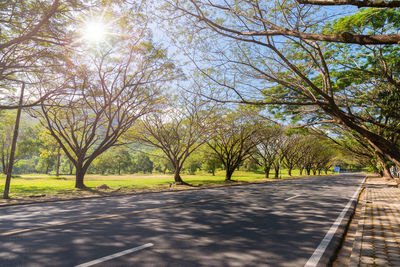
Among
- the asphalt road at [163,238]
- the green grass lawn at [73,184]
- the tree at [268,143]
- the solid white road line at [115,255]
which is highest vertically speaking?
the tree at [268,143]

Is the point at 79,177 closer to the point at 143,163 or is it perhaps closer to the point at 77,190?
the point at 77,190

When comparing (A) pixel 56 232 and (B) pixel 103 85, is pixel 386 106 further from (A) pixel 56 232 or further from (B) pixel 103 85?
(B) pixel 103 85

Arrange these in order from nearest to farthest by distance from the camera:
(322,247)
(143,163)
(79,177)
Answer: (322,247), (79,177), (143,163)

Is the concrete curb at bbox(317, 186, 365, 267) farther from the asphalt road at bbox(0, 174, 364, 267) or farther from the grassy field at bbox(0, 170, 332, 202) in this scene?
the grassy field at bbox(0, 170, 332, 202)

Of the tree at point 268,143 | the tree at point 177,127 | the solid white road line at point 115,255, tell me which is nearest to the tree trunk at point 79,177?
the tree at point 177,127

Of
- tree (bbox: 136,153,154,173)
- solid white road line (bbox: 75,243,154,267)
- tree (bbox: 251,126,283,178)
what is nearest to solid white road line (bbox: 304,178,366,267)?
solid white road line (bbox: 75,243,154,267)

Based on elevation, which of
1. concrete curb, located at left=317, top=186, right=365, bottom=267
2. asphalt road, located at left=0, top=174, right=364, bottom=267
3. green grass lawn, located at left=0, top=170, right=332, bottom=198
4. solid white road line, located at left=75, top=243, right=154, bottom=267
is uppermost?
solid white road line, located at left=75, top=243, right=154, bottom=267

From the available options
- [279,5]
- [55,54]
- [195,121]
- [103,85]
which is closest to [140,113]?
[103,85]

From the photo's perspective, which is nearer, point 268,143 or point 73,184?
point 73,184

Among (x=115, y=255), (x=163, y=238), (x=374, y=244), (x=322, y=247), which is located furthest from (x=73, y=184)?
(x=374, y=244)

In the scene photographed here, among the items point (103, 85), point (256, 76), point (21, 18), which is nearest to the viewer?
point (21, 18)

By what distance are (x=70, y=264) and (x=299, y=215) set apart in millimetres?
7231

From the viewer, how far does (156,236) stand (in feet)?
17.4

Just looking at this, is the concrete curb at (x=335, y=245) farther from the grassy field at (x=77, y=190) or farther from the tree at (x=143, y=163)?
the tree at (x=143, y=163)
